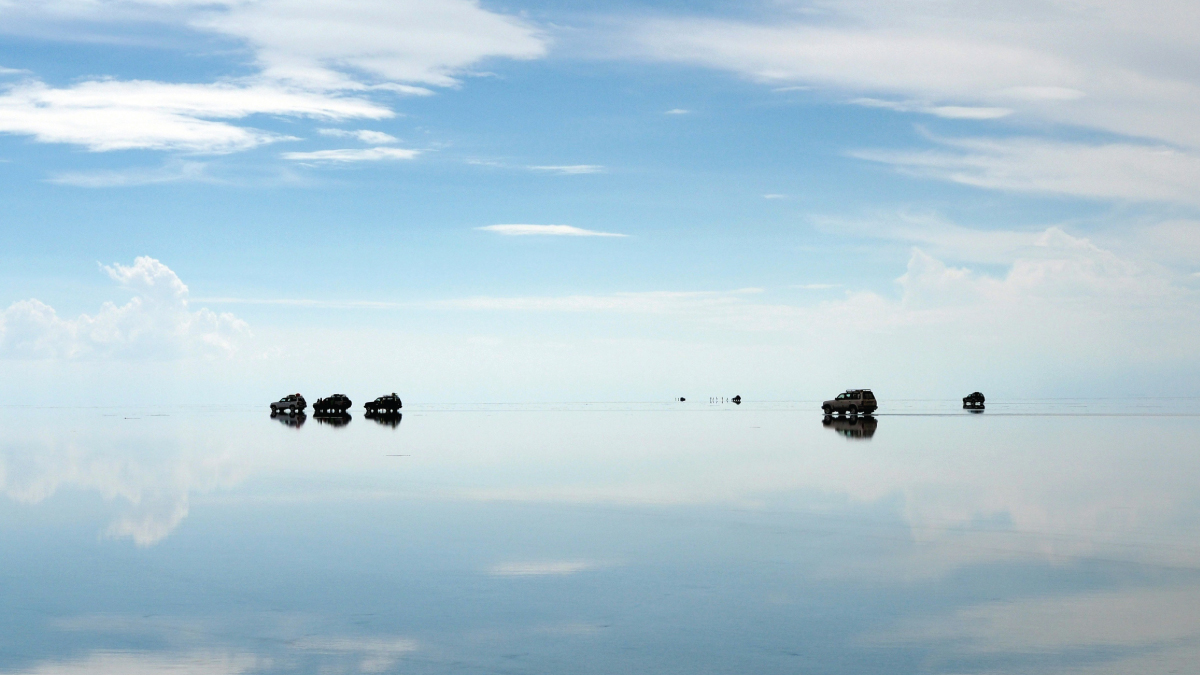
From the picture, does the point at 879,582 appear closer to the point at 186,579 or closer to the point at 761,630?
the point at 761,630

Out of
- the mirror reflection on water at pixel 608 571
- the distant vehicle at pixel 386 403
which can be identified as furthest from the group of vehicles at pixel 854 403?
the mirror reflection on water at pixel 608 571

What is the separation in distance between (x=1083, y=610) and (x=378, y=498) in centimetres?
2160

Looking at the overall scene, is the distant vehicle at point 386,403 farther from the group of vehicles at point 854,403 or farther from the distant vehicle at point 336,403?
the group of vehicles at point 854,403

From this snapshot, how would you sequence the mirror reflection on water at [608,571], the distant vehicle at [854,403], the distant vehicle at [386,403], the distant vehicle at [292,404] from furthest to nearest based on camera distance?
the distant vehicle at [292,404] < the distant vehicle at [386,403] < the distant vehicle at [854,403] < the mirror reflection on water at [608,571]

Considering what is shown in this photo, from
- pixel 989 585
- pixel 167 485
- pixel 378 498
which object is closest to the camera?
pixel 989 585

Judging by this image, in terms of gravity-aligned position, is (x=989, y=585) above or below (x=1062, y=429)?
below

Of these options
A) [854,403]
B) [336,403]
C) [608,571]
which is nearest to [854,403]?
[854,403]

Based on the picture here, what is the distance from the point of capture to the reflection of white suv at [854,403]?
107750 millimetres

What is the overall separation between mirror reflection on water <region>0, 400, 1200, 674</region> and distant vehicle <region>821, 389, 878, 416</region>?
219ft

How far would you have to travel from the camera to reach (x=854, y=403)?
109 meters

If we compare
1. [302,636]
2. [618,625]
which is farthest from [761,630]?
[302,636]

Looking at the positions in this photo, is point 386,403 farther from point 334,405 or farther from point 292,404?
point 292,404

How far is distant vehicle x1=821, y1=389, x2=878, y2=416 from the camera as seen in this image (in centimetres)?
10775

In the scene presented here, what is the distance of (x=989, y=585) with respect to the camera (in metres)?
17.2
